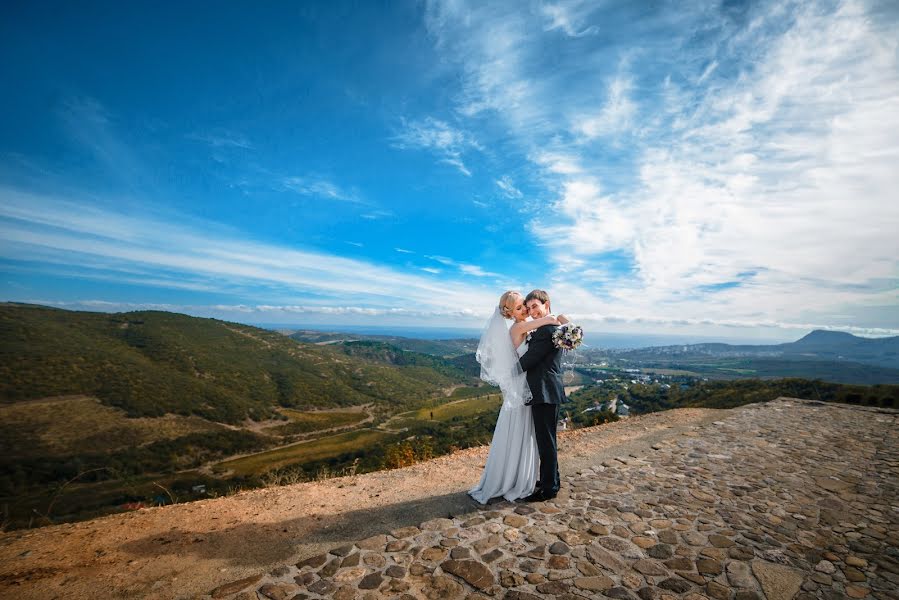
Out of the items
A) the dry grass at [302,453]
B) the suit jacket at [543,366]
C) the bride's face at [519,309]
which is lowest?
the dry grass at [302,453]

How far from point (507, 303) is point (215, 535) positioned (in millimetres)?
4942

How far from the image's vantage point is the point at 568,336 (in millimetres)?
4582

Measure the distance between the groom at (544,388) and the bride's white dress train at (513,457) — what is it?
111mm

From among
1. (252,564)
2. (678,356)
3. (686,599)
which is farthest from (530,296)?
(678,356)

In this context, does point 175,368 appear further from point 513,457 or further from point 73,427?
point 513,457

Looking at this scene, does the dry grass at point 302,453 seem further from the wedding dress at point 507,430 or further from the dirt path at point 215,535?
the wedding dress at point 507,430

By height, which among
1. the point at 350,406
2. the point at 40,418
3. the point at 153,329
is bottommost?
the point at 350,406

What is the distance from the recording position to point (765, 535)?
3812 millimetres

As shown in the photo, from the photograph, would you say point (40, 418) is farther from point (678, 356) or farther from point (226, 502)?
point (678, 356)

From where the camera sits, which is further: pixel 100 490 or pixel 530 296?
pixel 100 490

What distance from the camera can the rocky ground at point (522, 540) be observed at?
10.2 feet

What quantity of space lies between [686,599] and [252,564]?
422 centimetres

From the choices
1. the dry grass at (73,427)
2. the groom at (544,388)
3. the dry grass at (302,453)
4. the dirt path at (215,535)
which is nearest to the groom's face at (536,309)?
the groom at (544,388)

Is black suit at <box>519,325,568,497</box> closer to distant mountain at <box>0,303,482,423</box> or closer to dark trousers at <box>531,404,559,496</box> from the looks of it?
dark trousers at <box>531,404,559,496</box>
